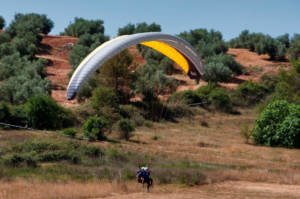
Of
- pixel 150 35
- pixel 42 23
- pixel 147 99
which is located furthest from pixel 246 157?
pixel 42 23

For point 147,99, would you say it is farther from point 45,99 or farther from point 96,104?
point 45,99

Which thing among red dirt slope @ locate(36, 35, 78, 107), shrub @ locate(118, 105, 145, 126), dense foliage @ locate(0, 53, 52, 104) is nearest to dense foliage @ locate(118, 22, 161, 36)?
red dirt slope @ locate(36, 35, 78, 107)

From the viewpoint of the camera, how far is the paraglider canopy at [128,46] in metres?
11.4

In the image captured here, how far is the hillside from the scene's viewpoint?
41.8 meters

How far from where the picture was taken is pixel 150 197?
9.91 m

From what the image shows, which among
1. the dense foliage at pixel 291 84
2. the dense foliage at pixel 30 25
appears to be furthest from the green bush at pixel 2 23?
the dense foliage at pixel 291 84

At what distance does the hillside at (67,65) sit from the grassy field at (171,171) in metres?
17.3

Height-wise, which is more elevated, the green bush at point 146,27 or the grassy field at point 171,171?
the green bush at point 146,27

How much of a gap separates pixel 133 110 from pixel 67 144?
15.3 metres

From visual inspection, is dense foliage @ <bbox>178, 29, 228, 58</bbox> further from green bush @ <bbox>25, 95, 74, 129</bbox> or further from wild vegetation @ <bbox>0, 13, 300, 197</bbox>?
green bush @ <bbox>25, 95, 74, 129</bbox>

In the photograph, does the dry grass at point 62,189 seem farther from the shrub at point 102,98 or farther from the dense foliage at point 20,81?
the dense foliage at point 20,81

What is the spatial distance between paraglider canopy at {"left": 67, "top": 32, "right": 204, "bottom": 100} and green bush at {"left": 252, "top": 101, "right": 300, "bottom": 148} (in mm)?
9597

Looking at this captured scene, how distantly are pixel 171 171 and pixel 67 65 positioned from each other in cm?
3988

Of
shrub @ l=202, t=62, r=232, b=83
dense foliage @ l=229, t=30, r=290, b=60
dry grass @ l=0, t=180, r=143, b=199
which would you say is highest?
dense foliage @ l=229, t=30, r=290, b=60
